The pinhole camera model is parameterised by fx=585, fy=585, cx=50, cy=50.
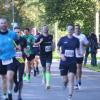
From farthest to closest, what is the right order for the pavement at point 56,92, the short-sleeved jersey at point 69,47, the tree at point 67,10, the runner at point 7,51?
1. the tree at point 67,10
2. the pavement at point 56,92
3. the short-sleeved jersey at point 69,47
4. the runner at point 7,51

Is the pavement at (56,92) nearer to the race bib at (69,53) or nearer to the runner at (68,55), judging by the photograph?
the runner at (68,55)

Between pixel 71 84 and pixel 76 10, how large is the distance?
121ft

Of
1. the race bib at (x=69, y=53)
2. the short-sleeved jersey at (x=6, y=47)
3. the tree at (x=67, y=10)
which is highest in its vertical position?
the short-sleeved jersey at (x=6, y=47)

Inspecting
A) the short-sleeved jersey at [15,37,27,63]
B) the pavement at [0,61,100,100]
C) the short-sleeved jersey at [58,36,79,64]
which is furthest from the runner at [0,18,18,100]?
the short-sleeved jersey at [58,36,79,64]

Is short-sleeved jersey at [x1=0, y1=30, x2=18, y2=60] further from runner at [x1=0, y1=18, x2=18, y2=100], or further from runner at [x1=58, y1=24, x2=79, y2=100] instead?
runner at [x1=58, y1=24, x2=79, y2=100]

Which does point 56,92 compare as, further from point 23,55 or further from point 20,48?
point 20,48

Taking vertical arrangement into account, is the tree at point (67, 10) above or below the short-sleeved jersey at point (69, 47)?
below

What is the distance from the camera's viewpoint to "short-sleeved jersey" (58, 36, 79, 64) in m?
15.4

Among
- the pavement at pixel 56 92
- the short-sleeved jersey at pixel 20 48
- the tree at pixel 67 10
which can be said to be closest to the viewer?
the short-sleeved jersey at pixel 20 48

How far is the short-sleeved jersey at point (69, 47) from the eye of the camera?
15.4 meters

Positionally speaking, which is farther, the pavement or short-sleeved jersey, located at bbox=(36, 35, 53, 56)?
short-sleeved jersey, located at bbox=(36, 35, 53, 56)

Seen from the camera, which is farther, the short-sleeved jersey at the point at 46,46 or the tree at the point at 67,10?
the tree at the point at 67,10

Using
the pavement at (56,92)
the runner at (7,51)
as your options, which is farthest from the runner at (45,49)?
the runner at (7,51)

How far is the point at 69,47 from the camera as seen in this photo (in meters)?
15.6
